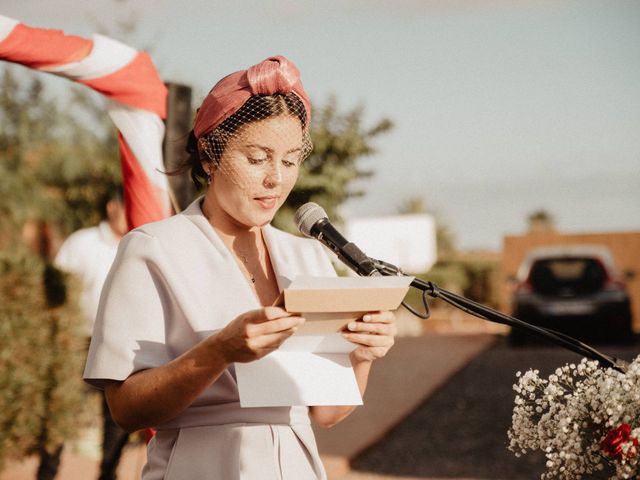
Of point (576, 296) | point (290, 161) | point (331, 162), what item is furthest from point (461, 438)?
point (290, 161)

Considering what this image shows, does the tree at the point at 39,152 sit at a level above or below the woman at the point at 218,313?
below

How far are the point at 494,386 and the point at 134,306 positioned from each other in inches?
383

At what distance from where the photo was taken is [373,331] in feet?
6.31

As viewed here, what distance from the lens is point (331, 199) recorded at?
5738 millimetres

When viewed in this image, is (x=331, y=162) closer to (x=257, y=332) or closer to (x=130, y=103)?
(x=130, y=103)

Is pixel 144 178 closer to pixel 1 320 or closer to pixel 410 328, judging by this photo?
pixel 1 320

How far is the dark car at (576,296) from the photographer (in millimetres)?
14133

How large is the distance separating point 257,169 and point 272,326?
0.58 metres

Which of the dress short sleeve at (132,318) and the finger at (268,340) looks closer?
the finger at (268,340)

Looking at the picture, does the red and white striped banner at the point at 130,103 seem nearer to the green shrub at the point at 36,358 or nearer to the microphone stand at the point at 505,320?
the microphone stand at the point at 505,320

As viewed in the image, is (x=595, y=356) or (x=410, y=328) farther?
(x=410, y=328)

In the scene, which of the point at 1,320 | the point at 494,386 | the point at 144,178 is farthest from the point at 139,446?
the point at 494,386

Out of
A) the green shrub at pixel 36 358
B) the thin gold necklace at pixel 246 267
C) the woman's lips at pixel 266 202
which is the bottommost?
the green shrub at pixel 36 358

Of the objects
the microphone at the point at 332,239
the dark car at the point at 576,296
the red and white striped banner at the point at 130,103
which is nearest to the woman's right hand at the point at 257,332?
the microphone at the point at 332,239
